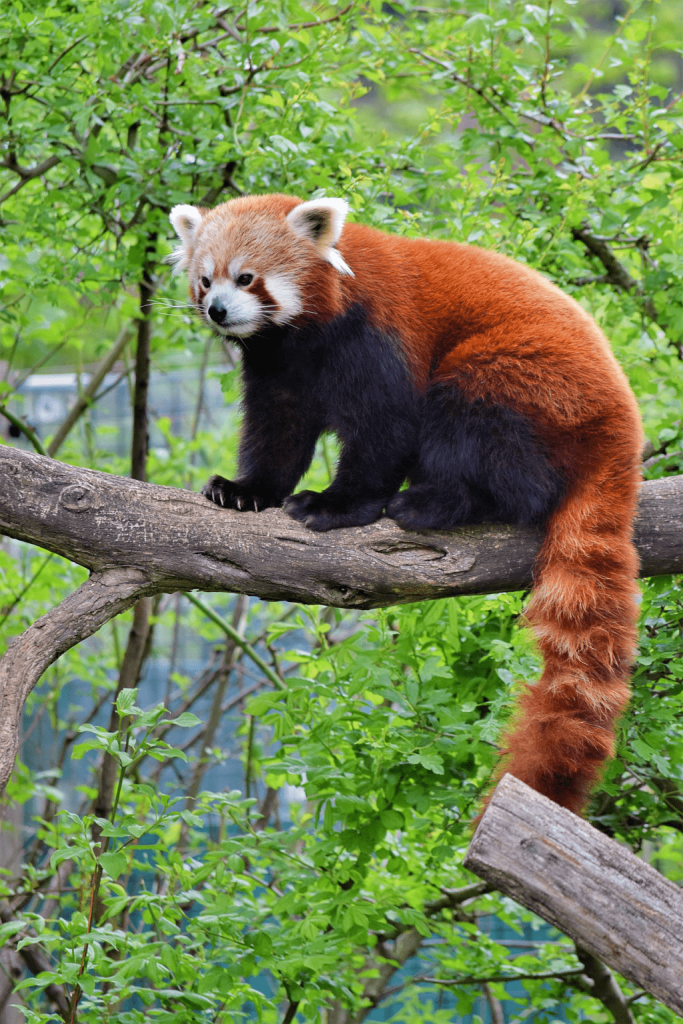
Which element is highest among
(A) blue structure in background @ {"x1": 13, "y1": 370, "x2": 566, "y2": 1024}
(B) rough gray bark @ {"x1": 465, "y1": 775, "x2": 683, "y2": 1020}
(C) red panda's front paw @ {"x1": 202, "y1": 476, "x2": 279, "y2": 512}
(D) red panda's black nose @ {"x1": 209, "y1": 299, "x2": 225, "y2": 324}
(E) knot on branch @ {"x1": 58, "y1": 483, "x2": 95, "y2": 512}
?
(D) red panda's black nose @ {"x1": 209, "y1": 299, "x2": 225, "y2": 324}

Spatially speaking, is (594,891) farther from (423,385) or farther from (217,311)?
(217,311)

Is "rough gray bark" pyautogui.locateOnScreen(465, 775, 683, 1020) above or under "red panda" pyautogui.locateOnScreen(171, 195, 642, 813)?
under

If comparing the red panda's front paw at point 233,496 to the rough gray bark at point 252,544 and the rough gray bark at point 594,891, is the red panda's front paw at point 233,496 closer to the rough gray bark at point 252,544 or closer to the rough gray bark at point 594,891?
the rough gray bark at point 252,544

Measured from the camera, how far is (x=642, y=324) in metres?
3.37

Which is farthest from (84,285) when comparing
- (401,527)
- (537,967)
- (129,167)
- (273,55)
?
(537,967)

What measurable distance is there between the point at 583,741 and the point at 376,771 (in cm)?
95

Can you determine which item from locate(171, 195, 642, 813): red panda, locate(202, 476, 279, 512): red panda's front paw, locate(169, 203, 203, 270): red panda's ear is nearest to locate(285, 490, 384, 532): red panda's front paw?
locate(171, 195, 642, 813): red panda

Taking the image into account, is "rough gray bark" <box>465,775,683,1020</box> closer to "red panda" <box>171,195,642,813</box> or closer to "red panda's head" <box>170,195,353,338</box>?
"red panda" <box>171,195,642,813</box>

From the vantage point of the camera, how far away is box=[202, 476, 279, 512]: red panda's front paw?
103 inches

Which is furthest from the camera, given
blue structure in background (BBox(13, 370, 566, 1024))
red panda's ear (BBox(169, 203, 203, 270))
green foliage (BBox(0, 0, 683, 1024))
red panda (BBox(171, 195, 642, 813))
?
blue structure in background (BBox(13, 370, 566, 1024))

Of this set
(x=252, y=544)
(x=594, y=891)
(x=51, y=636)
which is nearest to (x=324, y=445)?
(x=252, y=544)

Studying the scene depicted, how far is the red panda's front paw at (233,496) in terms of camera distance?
8.55 feet

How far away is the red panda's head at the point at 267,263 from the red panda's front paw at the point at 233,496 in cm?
43

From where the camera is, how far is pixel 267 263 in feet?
8.59
